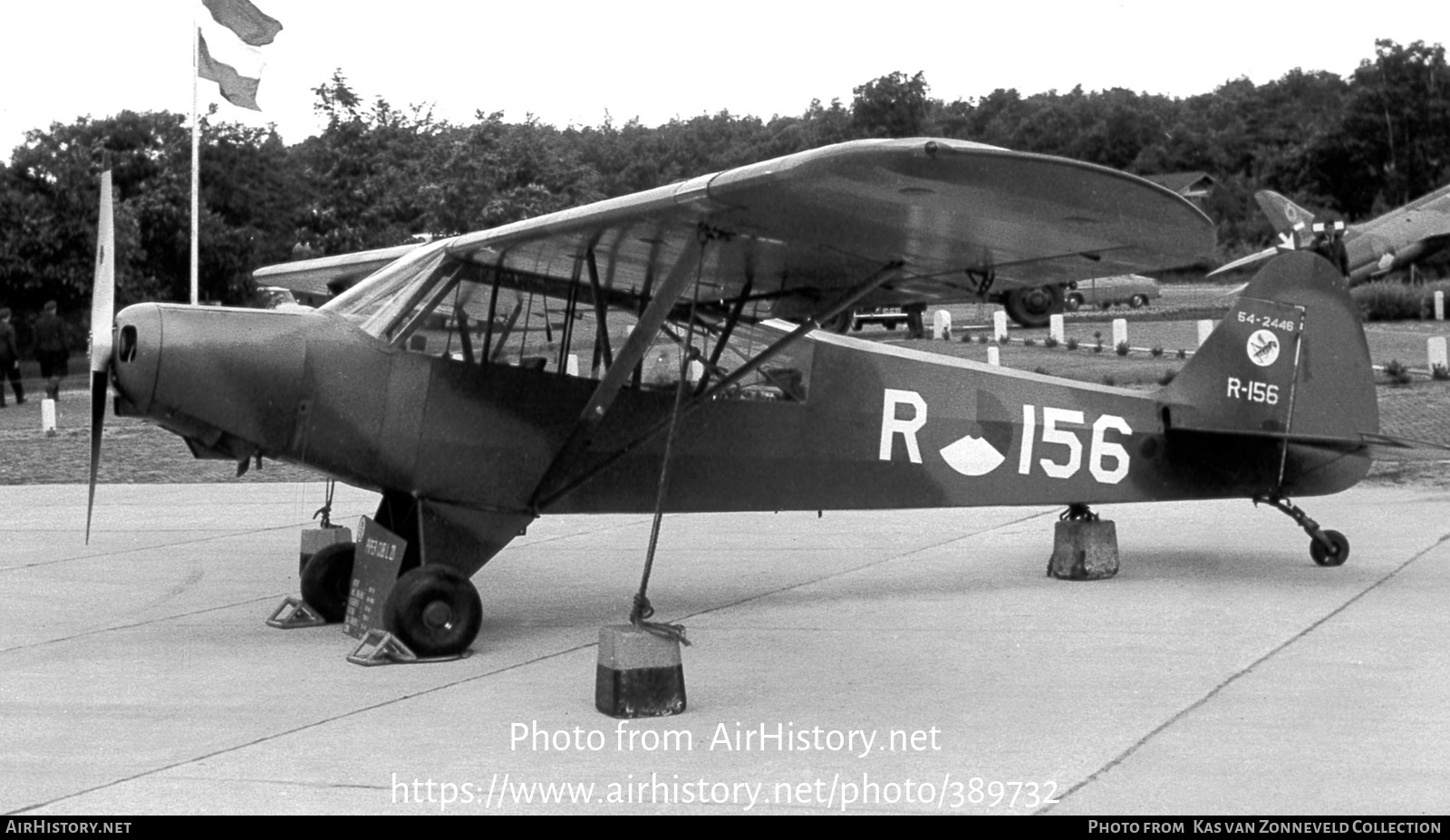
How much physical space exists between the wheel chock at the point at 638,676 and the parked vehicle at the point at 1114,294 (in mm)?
45891

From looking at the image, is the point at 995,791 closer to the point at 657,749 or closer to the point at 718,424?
the point at 657,749

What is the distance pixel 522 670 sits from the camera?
25.2 ft

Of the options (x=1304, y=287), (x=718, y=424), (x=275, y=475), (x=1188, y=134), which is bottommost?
(x=275, y=475)

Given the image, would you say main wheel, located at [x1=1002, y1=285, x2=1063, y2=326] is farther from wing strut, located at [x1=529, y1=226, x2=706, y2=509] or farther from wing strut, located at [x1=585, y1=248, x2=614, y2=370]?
wing strut, located at [x1=529, y1=226, x2=706, y2=509]

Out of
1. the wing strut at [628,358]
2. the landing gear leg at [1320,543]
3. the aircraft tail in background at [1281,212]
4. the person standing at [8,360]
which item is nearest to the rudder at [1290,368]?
the landing gear leg at [1320,543]

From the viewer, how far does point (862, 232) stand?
7344 millimetres

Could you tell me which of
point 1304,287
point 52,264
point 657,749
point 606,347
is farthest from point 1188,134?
point 657,749

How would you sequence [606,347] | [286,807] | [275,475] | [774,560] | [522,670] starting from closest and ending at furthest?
[286,807]
[522,670]
[606,347]
[774,560]
[275,475]

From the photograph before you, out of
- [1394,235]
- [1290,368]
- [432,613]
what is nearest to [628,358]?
[432,613]

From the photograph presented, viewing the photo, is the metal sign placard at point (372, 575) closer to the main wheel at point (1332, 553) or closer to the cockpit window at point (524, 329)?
the cockpit window at point (524, 329)

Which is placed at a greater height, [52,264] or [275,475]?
[52,264]

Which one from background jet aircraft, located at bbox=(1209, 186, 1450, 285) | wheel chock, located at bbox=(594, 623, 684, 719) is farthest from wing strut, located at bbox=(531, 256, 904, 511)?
background jet aircraft, located at bbox=(1209, 186, 1450, 285)

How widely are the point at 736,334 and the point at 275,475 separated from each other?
10855mm

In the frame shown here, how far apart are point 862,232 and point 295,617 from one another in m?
4.17
